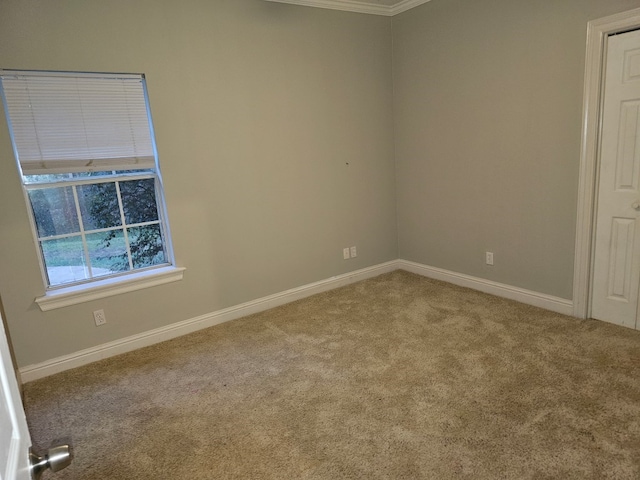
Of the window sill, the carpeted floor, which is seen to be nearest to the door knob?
the carpeted floor

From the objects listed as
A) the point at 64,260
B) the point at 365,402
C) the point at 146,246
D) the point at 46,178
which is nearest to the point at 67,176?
the point at 46,178

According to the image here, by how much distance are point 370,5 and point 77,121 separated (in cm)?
283

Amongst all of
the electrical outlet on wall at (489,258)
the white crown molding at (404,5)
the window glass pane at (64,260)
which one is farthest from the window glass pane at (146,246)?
the white crown molding at (404,5)

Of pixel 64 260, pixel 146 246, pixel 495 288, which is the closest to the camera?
pixel 64 260

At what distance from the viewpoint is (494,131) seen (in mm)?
3385

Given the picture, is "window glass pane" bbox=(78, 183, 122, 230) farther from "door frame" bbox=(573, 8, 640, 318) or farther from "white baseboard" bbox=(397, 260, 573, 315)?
"door frame" bbox=(573, 8, 640, 318)

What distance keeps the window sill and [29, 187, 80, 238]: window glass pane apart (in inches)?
16.4

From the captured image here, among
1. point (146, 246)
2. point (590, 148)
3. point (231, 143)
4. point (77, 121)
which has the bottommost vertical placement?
point (146, 246)

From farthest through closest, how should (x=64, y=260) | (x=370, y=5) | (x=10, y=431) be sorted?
(x=370, y=5), (x=64, y=260), (x=10, y=431)

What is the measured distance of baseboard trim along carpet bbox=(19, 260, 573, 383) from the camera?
284cm

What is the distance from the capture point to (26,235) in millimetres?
2621

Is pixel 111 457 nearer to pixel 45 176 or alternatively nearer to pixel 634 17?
pixel 45 176

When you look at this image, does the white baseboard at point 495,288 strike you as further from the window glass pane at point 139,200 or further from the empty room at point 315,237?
Answer: the window glass pane at point 139,200

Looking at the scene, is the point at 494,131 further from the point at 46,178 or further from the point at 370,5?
the point at 46,178
